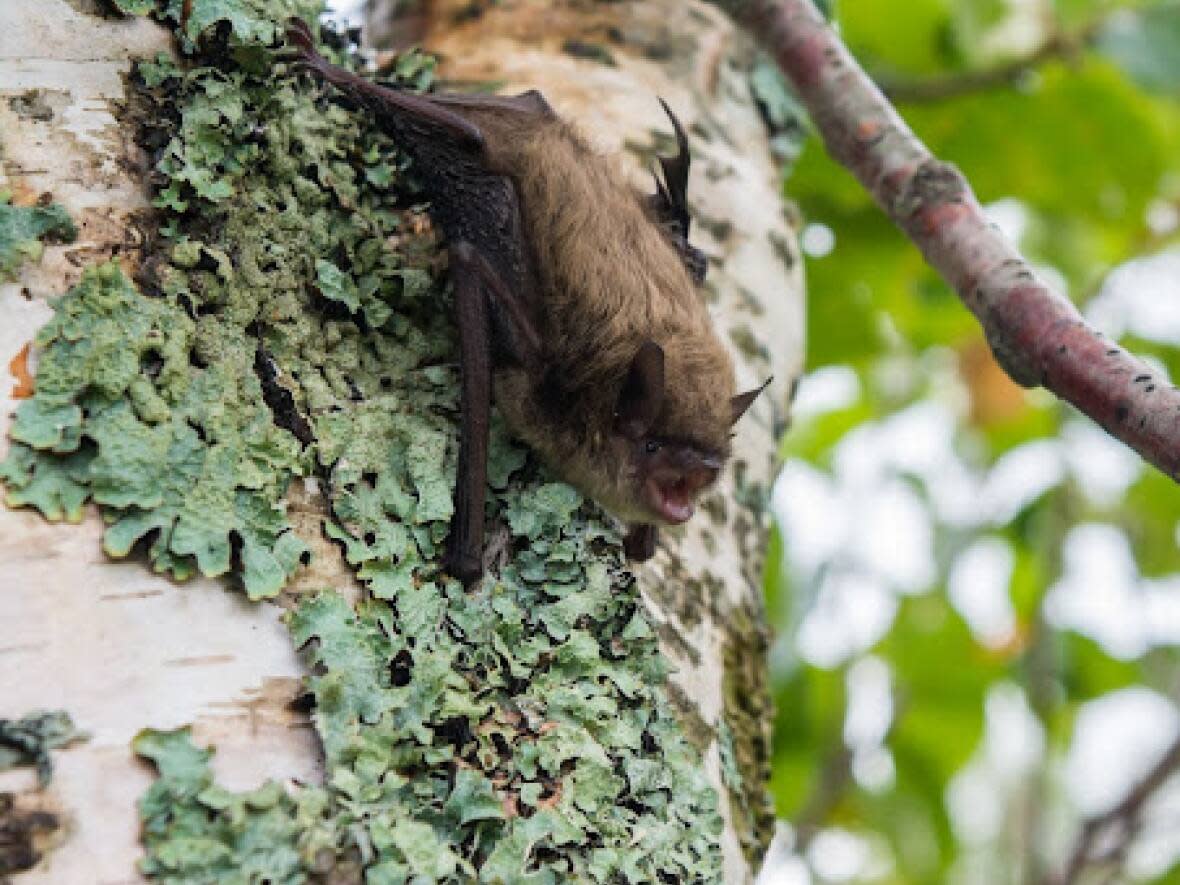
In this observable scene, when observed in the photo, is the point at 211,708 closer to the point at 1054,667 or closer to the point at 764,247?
the point at 764,247

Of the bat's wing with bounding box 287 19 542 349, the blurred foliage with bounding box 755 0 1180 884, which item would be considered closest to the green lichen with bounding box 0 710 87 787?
the bat's wing with bounding box 287 19 542 349

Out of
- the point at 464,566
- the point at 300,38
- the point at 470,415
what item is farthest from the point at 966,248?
the point at 300,38

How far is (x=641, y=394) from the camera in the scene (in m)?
3.77

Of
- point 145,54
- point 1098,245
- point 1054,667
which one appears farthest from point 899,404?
point 145,54

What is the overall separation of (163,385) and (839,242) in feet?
14.9

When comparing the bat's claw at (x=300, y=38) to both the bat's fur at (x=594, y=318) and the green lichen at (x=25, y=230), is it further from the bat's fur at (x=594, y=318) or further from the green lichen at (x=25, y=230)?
the green lichen at (x=25, y=230)

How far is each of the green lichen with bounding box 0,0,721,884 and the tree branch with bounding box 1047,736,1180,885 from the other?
3.45m

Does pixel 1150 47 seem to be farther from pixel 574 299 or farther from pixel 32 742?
pixel 32 742

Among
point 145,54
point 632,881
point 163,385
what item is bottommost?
point 632,881

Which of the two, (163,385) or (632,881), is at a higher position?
(163,385)

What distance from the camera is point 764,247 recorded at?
14.3ft

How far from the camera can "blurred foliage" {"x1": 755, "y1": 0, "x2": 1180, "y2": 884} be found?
6266 mm

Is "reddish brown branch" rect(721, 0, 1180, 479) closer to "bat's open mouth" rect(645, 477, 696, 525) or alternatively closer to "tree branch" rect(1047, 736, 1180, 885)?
"bat's open mouth" rect(645, 477, 696, 525)

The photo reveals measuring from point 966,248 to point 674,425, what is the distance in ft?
3.08
